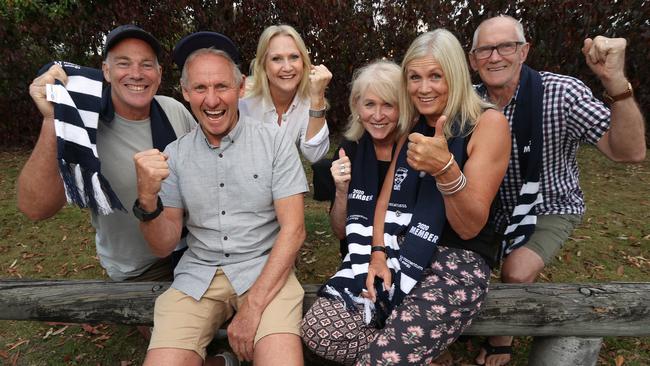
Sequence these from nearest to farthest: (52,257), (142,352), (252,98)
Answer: (142,352)
(252,98)
(52,257)

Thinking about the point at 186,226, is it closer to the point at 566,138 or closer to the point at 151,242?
the point at 151,242

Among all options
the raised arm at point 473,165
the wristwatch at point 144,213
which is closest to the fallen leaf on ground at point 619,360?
the raised arm at point 473,165

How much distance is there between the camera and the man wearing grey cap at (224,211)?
2.49m

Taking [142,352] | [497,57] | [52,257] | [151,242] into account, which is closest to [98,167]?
[151,242]

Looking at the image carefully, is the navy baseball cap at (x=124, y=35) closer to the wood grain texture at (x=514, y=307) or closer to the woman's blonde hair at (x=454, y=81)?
the wood grain texture at (x=514, y=307)

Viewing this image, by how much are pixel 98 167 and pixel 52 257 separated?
11.3 feet

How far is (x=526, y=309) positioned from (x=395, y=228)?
0.90 m

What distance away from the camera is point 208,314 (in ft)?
8.30

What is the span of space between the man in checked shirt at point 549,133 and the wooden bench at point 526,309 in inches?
17.7

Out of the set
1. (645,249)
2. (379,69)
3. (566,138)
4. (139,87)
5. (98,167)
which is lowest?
(645,249)

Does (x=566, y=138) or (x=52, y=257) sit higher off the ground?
(x=566, y=138)

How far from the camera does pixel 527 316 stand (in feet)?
8.41

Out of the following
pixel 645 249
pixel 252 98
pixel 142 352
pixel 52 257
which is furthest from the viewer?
pixel 52 257

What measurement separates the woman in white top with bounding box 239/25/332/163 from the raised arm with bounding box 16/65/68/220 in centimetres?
150
